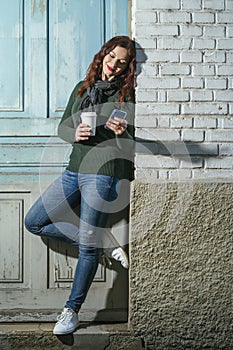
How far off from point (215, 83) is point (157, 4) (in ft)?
2.09

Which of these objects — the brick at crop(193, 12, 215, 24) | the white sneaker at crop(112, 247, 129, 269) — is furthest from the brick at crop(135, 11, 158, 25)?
the white sneaker at crop(112, 247, 129, 269)

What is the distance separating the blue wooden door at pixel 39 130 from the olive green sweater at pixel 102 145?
25 centimetres

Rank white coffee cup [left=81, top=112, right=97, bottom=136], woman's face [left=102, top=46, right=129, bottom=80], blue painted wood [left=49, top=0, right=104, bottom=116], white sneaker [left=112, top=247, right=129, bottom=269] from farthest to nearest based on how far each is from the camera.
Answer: blue painted wood [left=49, top=0, right=104, bottom=116], white sneaker [left=112, top=247, right=129, bottom=269], woman's face [left=102, top=46, right=129, bottom=80], white coffee cup [left=81, top=112, right=97, bottom=136]

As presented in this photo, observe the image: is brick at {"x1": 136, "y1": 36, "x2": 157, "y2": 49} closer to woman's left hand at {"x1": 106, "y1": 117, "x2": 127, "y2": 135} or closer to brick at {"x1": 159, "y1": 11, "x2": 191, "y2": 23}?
brick at {"x1": 159, "y1": 11, "x2": 191, "y2": 23}

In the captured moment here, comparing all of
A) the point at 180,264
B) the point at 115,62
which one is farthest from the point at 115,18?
the point at 180,264

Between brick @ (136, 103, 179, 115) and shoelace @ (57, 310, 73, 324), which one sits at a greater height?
brick @ (136, 103, 179, 115)

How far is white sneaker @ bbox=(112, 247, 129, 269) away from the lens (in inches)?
197

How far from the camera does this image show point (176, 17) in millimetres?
4934

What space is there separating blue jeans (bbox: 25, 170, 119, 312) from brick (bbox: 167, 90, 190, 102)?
0.64 meters

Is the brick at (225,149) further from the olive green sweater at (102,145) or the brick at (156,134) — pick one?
the olive green sweater at (102,145)

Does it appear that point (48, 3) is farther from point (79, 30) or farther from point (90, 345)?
point (90, 345)

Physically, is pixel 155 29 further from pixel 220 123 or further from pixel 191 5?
pixel 220 123

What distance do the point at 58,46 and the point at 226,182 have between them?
1467 mm

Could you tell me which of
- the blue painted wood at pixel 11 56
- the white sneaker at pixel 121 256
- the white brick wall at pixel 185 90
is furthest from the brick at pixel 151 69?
the white sneaker at pixel 121 256
